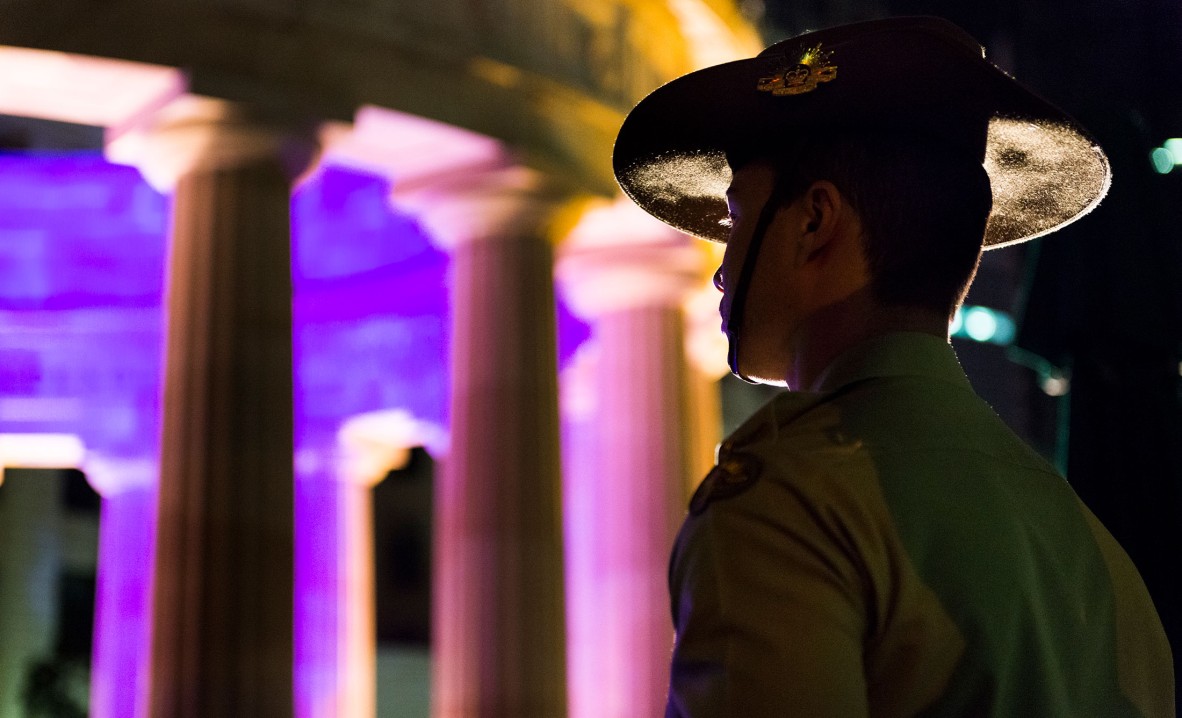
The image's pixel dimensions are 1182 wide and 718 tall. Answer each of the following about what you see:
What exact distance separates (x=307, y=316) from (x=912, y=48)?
215 ft

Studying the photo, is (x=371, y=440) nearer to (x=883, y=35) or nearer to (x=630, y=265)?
(x=630, y=265)

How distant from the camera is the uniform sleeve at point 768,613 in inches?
235

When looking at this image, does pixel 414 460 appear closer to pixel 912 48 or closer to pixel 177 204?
pixel 177 204

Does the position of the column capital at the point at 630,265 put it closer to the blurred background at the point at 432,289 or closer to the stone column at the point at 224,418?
the blurred background at the point at 432,289

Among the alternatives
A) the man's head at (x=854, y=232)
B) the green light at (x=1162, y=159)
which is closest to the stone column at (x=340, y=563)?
the green light at (x=1162, y=159)

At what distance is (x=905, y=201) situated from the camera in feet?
25.3

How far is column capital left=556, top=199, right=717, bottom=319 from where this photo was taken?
4666 centimetres

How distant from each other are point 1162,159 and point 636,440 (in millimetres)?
24109

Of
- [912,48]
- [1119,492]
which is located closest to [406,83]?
[1119,492]

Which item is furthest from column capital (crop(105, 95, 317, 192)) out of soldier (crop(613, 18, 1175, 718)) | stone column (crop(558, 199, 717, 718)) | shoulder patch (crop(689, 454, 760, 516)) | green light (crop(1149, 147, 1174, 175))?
shoulder patch (crop(689, 454, 760, 516))

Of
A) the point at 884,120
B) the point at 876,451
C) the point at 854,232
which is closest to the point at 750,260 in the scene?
the point at 854,232

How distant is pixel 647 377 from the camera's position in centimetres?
4891

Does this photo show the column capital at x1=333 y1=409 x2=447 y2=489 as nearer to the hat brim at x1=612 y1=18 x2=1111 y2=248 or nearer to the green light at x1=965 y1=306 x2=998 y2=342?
the green light at x1=965 y1=306 x2=998 y2=342

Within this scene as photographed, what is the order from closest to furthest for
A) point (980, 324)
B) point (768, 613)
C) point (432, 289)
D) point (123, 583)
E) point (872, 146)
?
point (768, 613) < point (872, 146) < point (123, 583) < point (432, 289) < point (980, 324)
